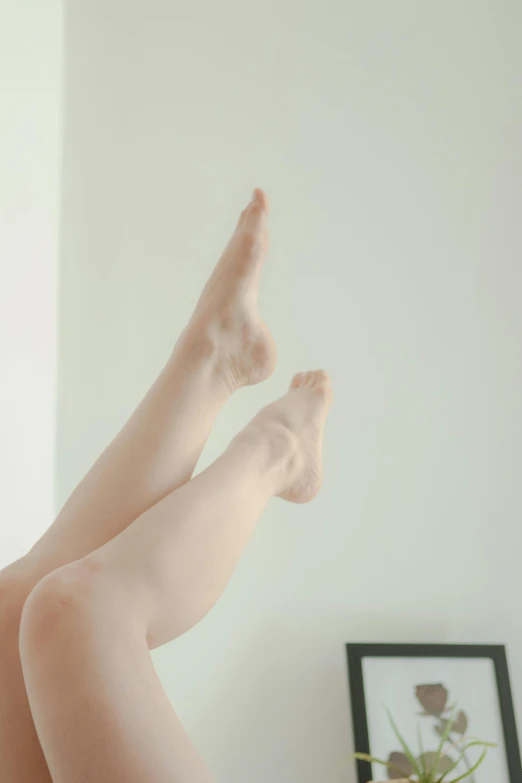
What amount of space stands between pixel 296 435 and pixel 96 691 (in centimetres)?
46

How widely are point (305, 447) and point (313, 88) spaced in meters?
1.09

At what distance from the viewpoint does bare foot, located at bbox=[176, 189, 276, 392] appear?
0.86 m

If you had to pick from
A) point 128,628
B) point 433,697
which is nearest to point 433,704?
point 433,697

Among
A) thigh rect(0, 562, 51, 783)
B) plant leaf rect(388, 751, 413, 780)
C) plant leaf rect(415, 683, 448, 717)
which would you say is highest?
thigh rect(0, 562, 51, 783)

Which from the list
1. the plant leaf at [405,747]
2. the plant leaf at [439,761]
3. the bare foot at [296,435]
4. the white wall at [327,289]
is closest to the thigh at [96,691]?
the bare foot at [296,435]

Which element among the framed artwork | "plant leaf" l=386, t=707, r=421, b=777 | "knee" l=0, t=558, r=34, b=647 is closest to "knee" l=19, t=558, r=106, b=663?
"knee" l=0, t=558, r=34, b=647

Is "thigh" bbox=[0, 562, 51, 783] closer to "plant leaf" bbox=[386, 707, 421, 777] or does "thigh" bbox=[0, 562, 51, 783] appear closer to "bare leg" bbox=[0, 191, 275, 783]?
"bare leg" bbox=[0, 191, 275, 783]

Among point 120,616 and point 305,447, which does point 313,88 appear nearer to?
point 305,447

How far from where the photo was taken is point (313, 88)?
66.2 inches

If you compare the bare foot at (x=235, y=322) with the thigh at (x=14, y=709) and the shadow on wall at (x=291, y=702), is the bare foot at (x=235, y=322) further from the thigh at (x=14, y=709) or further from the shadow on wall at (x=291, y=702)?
the shadow on wall at (x=291, y=702)

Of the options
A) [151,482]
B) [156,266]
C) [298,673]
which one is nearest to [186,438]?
[151,482]

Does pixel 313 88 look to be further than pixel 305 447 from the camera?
Yes

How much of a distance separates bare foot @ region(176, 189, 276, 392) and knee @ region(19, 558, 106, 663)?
34cm

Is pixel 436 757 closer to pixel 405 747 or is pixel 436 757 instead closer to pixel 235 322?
pixel 405 747
